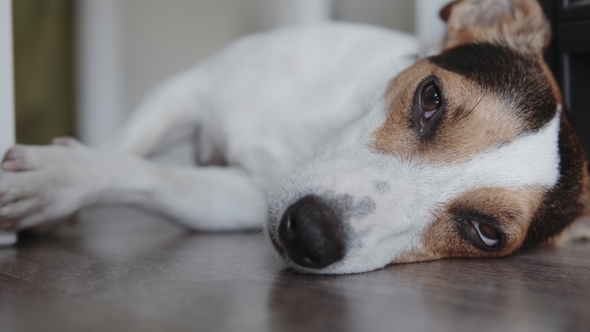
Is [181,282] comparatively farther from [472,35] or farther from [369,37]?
[369,37]

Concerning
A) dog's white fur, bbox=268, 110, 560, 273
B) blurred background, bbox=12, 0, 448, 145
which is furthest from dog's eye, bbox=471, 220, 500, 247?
blurred background, bbox=12, 0, 448, 145

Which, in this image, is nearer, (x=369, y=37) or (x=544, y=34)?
(x=544, y=34)

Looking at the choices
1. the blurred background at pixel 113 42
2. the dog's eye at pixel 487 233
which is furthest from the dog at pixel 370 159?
the blurred background at pixel 113 42

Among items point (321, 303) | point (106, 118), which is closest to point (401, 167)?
point (321, 303)

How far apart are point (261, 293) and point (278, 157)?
3.20ft

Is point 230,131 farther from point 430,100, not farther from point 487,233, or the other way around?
point 487,233

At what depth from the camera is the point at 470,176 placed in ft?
4.47

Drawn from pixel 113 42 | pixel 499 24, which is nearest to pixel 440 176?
pixel 499 24

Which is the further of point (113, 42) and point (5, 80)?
point (113, 42)

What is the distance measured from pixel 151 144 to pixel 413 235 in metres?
1.29

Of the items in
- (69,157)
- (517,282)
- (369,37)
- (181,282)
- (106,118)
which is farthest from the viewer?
(106,118)

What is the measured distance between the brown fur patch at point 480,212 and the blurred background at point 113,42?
2634 mm

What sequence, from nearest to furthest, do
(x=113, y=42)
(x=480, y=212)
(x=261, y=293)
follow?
(x=261, y=293), (x=480, y=212), (x=113, y=42)

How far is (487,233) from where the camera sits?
1442 mm
